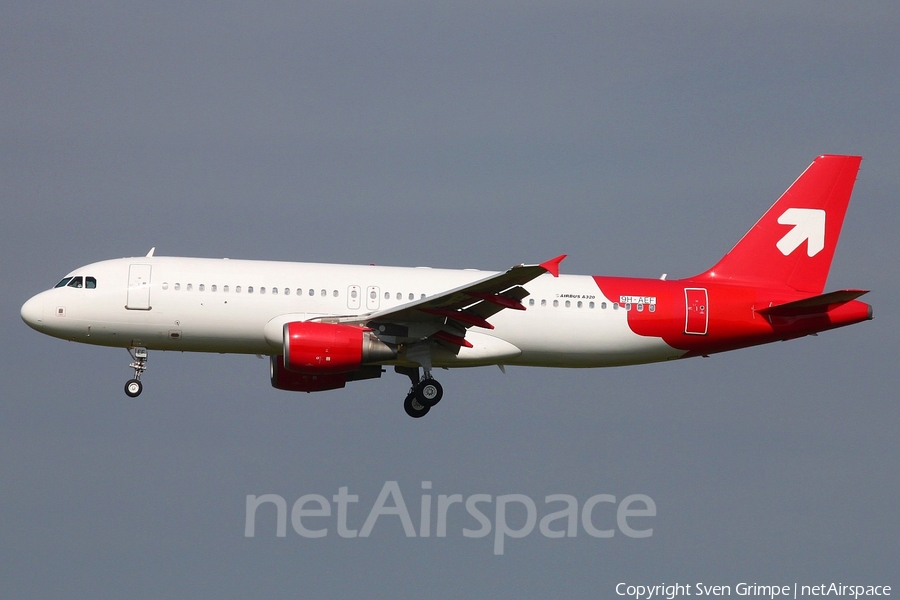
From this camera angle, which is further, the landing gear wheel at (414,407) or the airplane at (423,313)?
the landing gear wheel at (414,407)

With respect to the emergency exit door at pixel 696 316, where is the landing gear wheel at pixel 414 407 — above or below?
below

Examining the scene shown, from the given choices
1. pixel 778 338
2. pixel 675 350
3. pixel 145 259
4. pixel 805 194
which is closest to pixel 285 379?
pixel 145 259

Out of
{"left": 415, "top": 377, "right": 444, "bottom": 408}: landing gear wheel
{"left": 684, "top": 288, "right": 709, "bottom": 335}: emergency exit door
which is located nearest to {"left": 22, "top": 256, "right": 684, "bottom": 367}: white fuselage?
{"left": 415, "top": 377, "right": 444, "bottom": 408}: landing gear wheel

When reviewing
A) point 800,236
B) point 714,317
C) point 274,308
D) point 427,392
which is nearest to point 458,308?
point 427,392

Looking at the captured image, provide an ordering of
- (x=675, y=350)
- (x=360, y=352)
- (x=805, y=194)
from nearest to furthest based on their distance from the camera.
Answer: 1. (x=360, y=352)
2. (x=675, y=350)
3. (x=805, y=194)

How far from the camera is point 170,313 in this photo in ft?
115

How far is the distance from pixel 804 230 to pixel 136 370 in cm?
2150

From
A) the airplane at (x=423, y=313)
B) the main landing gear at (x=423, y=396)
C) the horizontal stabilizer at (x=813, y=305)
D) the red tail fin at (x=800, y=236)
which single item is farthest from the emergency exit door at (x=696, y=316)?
the main landing gear at (x=423, y=396)

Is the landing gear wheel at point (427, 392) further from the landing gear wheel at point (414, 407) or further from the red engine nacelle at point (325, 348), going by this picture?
the red engine nacelle at point (325, 348)

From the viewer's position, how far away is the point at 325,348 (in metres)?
34.0

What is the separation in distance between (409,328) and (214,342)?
564cm

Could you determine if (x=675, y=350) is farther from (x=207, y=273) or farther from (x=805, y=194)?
(x=207, y=273)

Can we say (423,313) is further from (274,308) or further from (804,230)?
(804,230)

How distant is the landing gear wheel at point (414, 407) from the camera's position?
36.7 meters
